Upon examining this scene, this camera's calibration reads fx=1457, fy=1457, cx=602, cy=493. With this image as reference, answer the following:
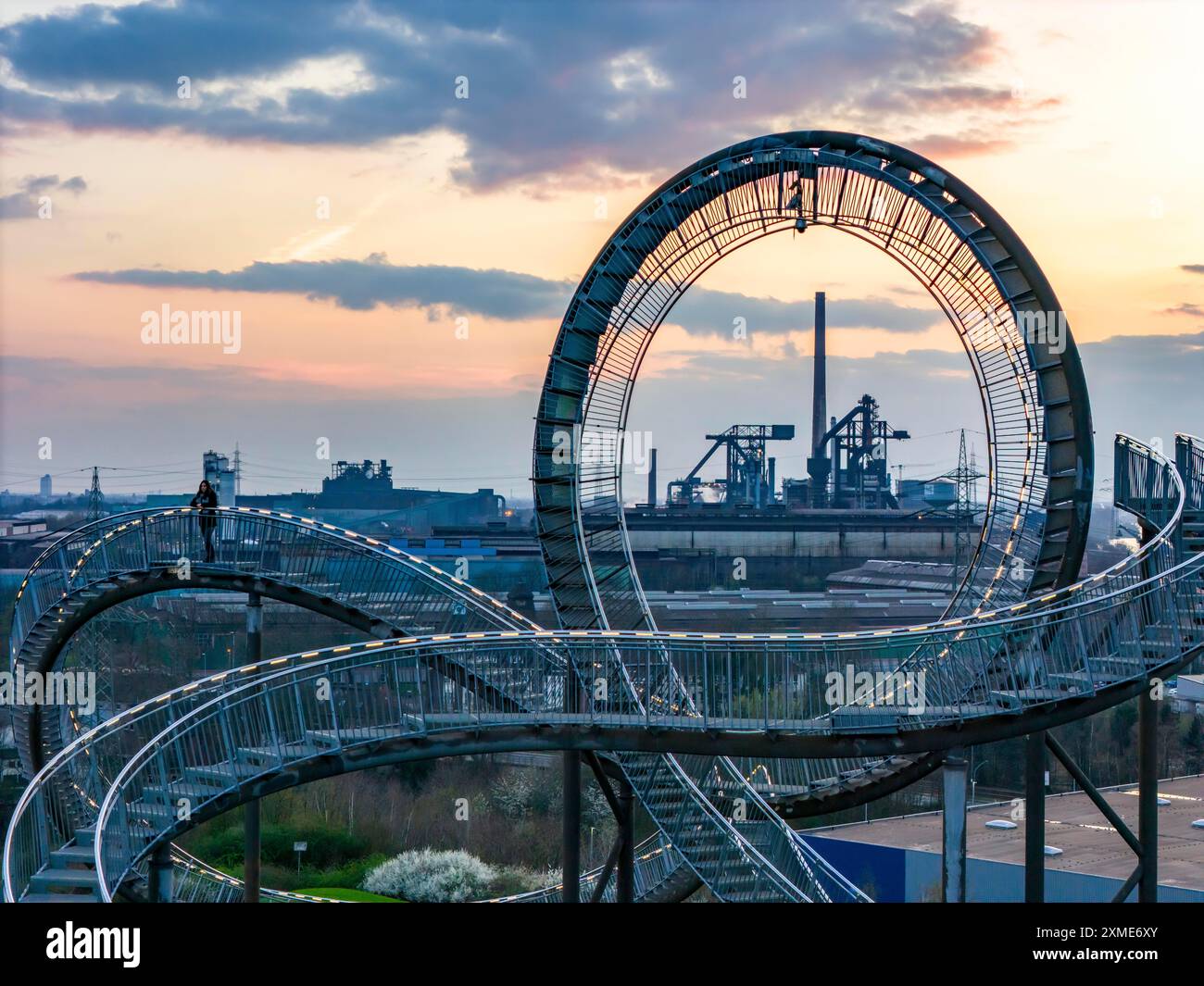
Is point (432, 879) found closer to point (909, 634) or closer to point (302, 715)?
point (302, 715)

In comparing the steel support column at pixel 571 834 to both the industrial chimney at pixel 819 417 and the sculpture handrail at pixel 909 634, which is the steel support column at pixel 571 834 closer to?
the sculpture handrail at pixel 909 634

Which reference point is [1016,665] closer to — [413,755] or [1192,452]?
[1192,452]

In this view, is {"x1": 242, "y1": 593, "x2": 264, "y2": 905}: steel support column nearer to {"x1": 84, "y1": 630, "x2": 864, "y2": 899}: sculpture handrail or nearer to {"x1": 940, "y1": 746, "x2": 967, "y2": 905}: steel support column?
{"x1": 84, "y1": 630, "x2": 864, "y2": 899}: sculpture handrail

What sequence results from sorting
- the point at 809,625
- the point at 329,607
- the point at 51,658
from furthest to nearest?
the point at 809,625 < the point at 51,658 < the point at 329,607

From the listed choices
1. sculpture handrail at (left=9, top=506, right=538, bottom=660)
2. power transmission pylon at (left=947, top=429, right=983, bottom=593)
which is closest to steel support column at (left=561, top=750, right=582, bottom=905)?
sculpture handrail at (left=9, top=506, right=538, bottom=660)

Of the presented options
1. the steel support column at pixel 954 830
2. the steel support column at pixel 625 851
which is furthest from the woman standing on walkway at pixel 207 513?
the steel support column at pixel 954 830
